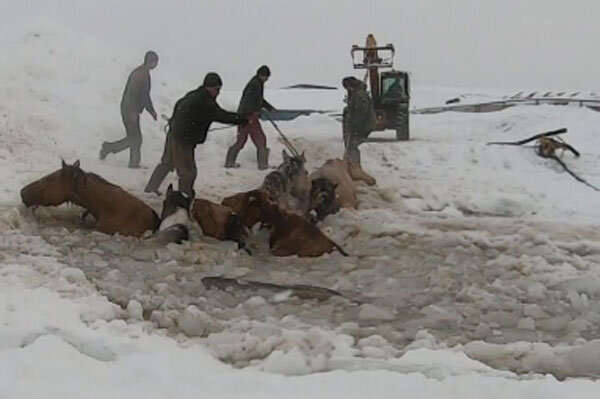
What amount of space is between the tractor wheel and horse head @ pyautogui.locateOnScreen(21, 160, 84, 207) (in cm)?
1004

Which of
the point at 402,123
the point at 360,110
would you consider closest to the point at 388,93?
the point at 402,123

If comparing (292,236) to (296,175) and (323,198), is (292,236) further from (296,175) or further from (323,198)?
(296,175)

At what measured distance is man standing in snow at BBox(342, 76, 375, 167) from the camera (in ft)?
40.0

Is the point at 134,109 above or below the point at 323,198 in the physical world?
above

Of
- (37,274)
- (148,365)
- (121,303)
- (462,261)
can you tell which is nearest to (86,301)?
(121,303)

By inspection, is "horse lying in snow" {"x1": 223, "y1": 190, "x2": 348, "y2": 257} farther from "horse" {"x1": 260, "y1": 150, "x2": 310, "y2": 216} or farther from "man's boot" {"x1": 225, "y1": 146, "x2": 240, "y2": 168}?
"man's boot" {"x1": 225, "y1": 146, "x2": 240, "y2": 168}

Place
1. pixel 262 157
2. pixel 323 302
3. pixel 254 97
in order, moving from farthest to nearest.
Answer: pixel 262 157, pixel 254 97, pixel 323 302

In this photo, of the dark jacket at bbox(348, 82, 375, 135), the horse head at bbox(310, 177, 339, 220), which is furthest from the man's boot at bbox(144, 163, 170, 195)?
the dark jacket at bbox(348, 82, 375, 135)

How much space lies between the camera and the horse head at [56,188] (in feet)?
25.7

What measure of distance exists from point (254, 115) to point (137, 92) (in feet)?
5.62

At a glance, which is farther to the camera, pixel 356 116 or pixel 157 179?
pixel 356 116

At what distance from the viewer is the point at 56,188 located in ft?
25.7

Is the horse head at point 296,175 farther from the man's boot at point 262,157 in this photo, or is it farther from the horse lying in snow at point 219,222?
the man's boot at point 262,157

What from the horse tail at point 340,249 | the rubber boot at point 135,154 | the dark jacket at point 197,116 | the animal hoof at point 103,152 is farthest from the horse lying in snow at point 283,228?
the animal hoof at point 103,152
